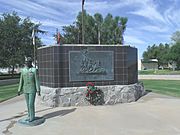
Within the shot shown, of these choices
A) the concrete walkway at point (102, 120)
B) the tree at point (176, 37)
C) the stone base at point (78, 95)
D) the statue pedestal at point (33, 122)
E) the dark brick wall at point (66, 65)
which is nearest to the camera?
the concrete walkway at point (102, 120)

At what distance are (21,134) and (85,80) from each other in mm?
4797

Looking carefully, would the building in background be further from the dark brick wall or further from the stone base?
the stone base

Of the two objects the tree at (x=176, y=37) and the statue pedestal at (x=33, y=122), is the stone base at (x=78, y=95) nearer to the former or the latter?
the statue pedestal at (x=33, y=122)

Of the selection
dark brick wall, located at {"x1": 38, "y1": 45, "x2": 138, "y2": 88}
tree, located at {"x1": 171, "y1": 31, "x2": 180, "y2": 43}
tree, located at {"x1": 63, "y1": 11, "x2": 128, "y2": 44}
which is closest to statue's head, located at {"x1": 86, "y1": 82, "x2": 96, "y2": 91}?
dark brick wall, located at {"x1": 38, "y1": 45, "x2": 138, "y2": 88}

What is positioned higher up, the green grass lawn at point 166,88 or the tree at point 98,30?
the tree at point 98,30

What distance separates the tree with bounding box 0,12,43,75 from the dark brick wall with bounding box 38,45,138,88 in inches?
831

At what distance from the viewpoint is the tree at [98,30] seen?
51.6m

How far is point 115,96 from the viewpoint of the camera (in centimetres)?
1115

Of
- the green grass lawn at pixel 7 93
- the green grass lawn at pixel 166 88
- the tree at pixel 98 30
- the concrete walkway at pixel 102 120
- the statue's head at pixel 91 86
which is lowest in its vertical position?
the concrete walkway at pixel 102 120

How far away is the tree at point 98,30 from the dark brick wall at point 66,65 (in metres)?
38.9

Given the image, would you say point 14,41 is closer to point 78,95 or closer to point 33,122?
point 78,95

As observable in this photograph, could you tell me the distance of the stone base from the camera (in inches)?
419

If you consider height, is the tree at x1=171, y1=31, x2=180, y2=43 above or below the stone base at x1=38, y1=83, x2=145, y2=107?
above

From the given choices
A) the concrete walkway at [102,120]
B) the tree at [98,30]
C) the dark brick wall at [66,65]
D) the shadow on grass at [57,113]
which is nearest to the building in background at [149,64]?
the tree at [98,30]
